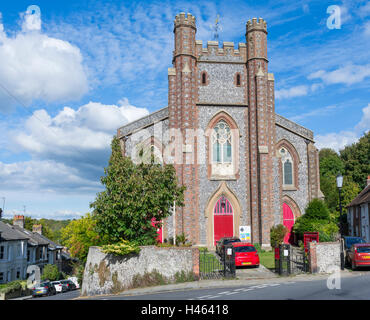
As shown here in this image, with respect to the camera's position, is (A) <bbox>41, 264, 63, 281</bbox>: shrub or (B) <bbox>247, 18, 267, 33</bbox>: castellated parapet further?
(A) <bbox>41, 264, 63, 281</bbox>: shrub

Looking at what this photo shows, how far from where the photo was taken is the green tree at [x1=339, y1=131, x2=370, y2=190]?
52.2 meters

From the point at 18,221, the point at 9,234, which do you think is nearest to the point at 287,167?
the point at 9,234

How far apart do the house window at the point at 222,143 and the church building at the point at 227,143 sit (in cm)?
9

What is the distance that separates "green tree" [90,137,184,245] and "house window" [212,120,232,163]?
460 inches

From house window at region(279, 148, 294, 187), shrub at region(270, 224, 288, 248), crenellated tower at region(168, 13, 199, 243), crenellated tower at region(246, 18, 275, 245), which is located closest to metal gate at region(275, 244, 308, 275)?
shrub at region(270, 224, 288, 248)

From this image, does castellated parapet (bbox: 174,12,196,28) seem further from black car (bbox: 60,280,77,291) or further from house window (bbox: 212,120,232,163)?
black car (bbox: 60,280,77,291)

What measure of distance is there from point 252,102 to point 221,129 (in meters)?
3.50

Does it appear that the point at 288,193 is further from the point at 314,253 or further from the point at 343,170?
the point at 343,170

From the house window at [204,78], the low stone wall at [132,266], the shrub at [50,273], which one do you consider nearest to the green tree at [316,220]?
the house window at [204,78]

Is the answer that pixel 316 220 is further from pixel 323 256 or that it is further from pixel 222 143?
pixel 323 256

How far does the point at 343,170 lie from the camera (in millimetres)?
55188

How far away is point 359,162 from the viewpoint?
53.6m

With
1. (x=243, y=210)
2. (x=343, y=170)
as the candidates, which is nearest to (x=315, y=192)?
(x=243, y=210)

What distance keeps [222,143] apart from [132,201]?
14.9 meters
